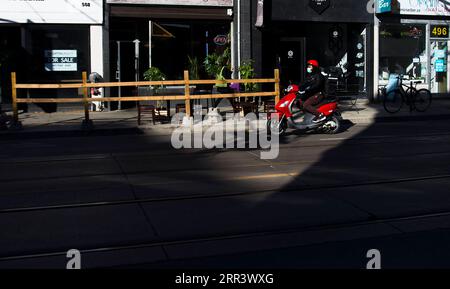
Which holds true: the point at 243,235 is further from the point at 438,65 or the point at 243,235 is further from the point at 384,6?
the point at 438,65

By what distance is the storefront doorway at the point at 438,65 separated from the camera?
78.3 ft

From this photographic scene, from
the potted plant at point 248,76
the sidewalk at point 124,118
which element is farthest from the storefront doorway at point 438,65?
the potted plant at point 248,76

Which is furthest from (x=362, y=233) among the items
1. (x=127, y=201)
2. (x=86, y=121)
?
(x=86, y=121)

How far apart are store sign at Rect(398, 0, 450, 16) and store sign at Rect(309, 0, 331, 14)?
9.64 feet

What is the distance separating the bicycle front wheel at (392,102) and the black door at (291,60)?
475 cm

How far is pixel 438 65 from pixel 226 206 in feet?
62.6

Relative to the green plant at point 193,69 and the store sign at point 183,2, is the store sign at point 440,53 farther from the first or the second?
the green plant at point 193,69

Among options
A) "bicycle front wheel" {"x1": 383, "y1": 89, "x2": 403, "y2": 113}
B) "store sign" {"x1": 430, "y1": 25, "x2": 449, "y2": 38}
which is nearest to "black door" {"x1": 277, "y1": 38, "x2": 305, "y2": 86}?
"bicycle front wheel" {"x1": 383, "y1": 89, "x2": 403, "y2": 113}

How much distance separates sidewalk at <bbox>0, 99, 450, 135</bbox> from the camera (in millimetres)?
15906

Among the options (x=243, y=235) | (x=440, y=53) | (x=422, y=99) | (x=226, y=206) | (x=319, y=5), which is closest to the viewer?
(x=243, y=235)

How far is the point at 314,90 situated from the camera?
46.9 ft

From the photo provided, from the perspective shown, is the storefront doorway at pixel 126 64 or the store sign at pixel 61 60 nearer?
the store sign at pixel 61 60

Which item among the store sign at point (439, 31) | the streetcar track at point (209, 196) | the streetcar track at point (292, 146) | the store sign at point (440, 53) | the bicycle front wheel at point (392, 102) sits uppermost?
the store sign at point (439, 31)

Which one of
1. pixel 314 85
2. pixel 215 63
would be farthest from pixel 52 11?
pixel 314 85
